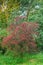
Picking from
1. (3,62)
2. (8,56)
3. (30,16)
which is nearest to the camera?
(3,62)

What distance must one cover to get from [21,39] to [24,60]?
88 centimetres

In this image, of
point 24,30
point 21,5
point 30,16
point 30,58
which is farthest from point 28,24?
point 21,5

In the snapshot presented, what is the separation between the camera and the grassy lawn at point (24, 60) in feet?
35.0

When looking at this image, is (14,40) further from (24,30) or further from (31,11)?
(31,11)

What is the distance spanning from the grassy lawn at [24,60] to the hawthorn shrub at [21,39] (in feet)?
1.30

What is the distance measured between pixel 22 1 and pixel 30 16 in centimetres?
432

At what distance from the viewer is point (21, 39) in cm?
1107

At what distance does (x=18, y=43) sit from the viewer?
11133mm

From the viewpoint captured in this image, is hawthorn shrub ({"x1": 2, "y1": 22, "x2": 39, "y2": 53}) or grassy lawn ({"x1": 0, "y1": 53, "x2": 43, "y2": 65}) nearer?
grassy lawn ({"x1": 0, "y1": 53, "x2": 43, "y2": 65})

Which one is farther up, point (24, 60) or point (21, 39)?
point (21, 39)

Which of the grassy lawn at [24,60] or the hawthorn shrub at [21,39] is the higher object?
the hawthorn shrub at [21,39]

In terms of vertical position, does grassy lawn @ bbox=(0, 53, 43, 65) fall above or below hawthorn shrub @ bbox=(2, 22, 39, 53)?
Result: below

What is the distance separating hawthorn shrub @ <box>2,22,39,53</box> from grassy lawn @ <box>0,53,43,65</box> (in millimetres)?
397

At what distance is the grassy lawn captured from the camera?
35.0 ft
